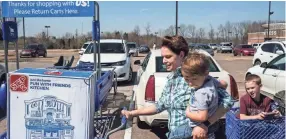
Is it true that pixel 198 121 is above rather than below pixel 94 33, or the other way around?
below

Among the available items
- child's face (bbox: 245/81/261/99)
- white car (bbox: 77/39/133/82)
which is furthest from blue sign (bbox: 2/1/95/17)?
white car (bbox: 77/39/133/82)

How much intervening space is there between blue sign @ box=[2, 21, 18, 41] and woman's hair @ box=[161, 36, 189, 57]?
441 cm

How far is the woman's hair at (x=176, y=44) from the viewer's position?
249cm

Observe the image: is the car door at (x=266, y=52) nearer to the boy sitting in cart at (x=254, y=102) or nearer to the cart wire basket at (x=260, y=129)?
the boy sitting in cart at (x=254, y=102)

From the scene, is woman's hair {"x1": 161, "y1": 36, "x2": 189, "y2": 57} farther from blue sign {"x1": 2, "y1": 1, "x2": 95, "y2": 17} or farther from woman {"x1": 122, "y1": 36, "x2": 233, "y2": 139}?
blue sign {"x1": 2, "y1": 1, "x2": 95, "y2": 17}

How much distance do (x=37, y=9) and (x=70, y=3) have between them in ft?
2.02

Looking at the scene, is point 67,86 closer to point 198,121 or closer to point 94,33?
point 198,121

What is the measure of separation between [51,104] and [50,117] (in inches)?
5.2

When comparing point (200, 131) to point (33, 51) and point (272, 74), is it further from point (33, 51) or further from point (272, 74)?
point (33, 51)

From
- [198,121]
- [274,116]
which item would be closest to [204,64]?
[198,121]

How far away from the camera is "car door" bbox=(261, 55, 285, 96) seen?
734cm

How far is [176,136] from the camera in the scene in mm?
2367

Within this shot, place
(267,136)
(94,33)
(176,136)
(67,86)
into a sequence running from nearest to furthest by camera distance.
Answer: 1. (176,136)
2. (267,136)
3. (67,86)
4. (94,33)

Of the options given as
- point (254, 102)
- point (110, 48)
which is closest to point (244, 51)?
point (110, 48)
